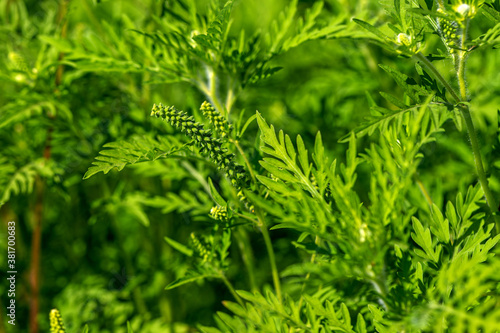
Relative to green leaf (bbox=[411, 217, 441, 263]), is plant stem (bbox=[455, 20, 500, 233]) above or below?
above

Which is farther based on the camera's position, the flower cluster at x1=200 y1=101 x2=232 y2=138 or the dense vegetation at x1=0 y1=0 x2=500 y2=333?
the flower cluster at x1=200 y1=101 x2=232 y2=138

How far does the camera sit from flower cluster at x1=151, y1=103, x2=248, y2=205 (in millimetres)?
989

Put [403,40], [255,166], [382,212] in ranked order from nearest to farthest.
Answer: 1. [382,212]
2. [403,40]
3. [255,166]

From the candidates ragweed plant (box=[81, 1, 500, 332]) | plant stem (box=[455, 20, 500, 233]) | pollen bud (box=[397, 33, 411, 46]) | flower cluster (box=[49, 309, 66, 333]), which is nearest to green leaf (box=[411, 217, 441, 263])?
ragweed plant (box=[81, 1, 500, 332])

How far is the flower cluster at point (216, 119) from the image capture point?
3.33ft

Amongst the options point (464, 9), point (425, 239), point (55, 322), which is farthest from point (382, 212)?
point (55, 322)

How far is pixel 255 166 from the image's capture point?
1203 mm

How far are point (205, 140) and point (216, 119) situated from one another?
6 cm

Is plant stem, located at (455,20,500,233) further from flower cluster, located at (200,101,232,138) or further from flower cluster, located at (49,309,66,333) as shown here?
flower cluster, located at (49,309,66,333)

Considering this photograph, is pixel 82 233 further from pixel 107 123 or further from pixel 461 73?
pixel 461 73

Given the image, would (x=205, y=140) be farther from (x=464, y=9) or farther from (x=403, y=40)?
(x=464, y=9)

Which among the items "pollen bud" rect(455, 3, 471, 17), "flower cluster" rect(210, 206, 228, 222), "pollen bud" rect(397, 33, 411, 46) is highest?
"pollen bud" rect(455, 3, 471, 17)

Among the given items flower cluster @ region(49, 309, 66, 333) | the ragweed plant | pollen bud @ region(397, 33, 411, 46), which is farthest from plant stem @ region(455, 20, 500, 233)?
flower cluster @ region(49, 309, 66, 333)

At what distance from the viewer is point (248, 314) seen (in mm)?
963
